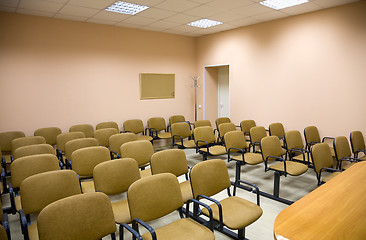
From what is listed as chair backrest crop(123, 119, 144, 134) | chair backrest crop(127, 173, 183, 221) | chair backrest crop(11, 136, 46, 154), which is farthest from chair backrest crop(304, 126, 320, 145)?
chair backrest crop(11, 136, 46, 154)

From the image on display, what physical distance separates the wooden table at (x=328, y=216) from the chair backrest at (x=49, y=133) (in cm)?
499

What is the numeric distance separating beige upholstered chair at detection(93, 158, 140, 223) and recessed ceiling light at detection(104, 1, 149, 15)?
3315 mm

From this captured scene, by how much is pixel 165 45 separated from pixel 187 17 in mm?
1759

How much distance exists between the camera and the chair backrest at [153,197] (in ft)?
7.18

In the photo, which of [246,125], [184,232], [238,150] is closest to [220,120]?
[246,125]

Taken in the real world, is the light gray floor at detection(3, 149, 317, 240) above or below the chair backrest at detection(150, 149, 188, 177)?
below

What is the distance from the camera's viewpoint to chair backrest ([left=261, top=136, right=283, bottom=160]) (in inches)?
→ 162

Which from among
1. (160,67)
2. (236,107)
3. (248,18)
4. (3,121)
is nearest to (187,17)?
(248,18)

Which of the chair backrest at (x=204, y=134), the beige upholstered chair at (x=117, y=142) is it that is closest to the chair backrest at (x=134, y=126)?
the beige upholstered chair at (x=117, y=142)

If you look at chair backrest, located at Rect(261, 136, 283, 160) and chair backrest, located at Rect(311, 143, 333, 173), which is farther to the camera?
chair backrest, located at Rect(261, 136, 283, 160)

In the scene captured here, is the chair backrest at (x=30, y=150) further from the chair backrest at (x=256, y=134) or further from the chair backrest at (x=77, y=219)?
the chair backrest at (x=256, y=134)

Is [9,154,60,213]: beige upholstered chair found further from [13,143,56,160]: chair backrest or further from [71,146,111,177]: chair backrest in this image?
[13,143,56,160]: chair backrest

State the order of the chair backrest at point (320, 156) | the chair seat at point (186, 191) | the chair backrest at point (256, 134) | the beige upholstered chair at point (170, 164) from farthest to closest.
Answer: the chair backrest at point (256, 134) < the chair backrest at point (320, 156) < the beige upholstered chair at point (170, 164) < the chair seat at point (186, 191)

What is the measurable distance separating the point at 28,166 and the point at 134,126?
3539 millimetres
